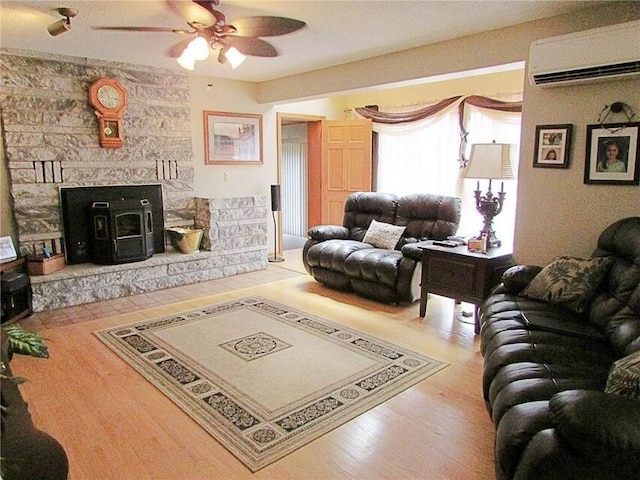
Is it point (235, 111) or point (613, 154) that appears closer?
point (613, 154)

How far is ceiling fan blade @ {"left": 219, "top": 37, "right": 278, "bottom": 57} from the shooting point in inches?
126

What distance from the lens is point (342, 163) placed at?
6352 mm

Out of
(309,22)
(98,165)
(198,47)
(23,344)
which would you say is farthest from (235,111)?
(23,344)

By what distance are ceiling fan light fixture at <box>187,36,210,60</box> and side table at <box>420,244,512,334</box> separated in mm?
2310

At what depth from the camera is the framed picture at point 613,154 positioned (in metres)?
2.84

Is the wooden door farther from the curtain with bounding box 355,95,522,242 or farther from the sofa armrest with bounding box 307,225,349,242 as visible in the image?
the sofa armrest with bounding box 307,225,349,242

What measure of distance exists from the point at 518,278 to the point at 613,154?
3.31 feet

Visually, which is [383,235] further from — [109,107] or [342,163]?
[109,107]

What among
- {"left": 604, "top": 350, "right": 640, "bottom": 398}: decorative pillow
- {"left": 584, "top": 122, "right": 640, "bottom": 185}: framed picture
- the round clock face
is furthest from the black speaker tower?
{"left": 604, "top": 350, "right": 640, "bottom": 398}: decorative pillow

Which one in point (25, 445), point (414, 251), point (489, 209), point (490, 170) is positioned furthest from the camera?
point (414, 251)

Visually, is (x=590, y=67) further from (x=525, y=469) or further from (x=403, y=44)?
(x=525, y=469)

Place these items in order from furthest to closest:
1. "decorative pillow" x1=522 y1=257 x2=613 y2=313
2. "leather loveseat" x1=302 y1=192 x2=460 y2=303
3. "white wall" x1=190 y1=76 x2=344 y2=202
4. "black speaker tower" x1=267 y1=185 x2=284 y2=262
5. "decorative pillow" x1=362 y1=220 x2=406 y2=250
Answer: "black speaker tower" x1=267 y1=185 x2=284 y2=262 < "white wall" x1=190 y1=76 x2=344 y2=202 < "decorative pillow" x1=362 y1=220 x2=406 y2=250 < "leather loveseat" x1=302 y1=192 x2=460 y2=303 < "decorative pillow" x1=522 y1=257 x2=613 y2=313

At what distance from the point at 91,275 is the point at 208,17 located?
109 inches

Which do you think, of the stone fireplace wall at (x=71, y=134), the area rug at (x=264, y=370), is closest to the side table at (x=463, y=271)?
the area rug at (x=264, y=370)
